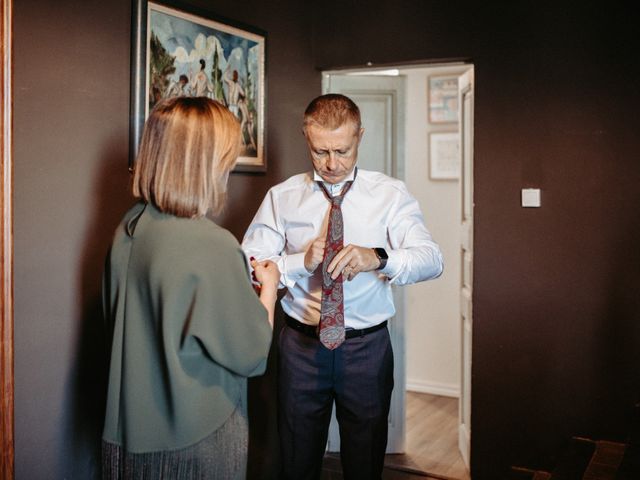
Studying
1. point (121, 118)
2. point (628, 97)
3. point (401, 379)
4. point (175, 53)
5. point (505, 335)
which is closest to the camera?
point (121, 118)

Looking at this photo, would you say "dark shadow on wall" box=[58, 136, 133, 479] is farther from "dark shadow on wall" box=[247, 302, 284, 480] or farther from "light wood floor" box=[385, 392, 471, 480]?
"light wood floor" box=[385, 392, 471, 480]

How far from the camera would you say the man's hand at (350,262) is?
6.73 feet

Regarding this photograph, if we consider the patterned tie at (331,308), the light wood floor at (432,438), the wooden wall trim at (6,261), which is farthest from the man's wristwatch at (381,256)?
the light wood floor at (432,438)

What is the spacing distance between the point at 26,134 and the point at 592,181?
232 cm

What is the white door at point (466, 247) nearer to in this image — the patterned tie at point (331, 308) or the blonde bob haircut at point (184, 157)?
the patterned tie at point (331, 308)

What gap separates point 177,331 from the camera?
144 cm

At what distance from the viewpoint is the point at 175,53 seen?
2592mm

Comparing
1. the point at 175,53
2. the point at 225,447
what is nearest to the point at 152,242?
the point at 225,447

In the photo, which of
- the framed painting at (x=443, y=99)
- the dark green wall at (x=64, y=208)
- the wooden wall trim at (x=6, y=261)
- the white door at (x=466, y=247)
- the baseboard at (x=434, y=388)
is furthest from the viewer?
the baseboard at (x=434, y=388)

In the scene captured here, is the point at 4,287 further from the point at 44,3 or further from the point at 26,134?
the point at 44,3

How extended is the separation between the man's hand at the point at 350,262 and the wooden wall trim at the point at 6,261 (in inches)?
37.4

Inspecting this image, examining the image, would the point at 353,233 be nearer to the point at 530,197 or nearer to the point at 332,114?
the point at 332,114

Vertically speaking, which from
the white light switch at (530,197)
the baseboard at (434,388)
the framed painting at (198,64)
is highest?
the framed painting at (198,64)

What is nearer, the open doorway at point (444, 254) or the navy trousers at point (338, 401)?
the navy trousers at point (338, 401)
